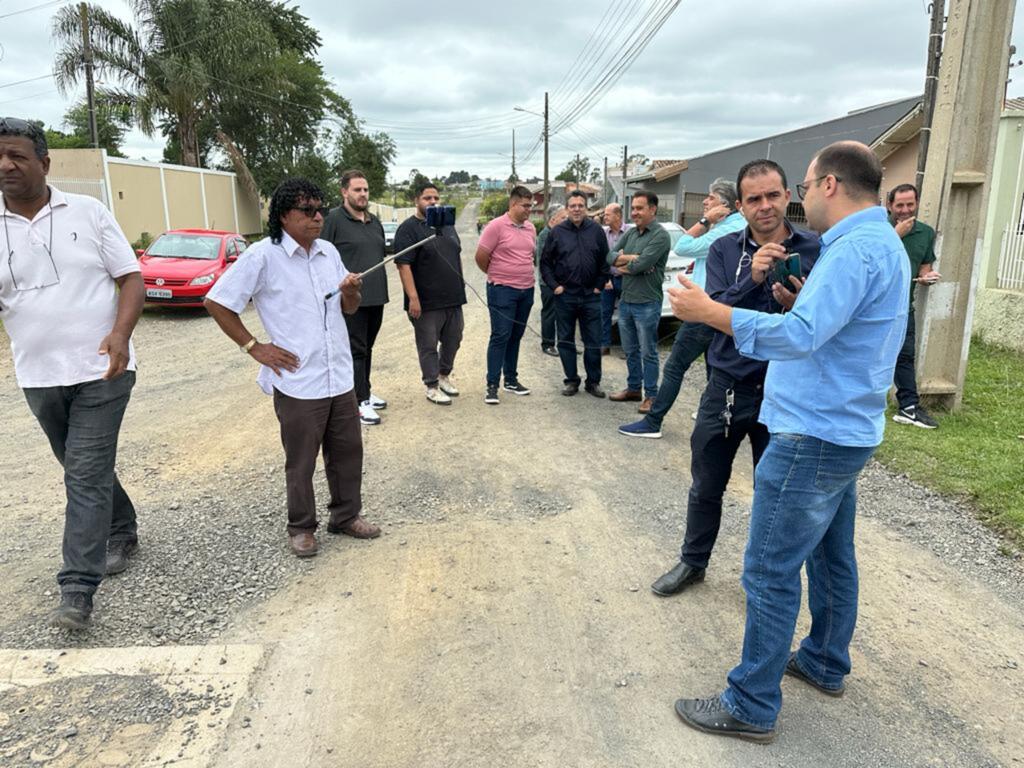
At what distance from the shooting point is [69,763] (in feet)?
7.62

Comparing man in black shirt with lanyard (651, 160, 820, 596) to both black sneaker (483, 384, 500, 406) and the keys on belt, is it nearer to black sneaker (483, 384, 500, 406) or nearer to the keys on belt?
the keys on belt

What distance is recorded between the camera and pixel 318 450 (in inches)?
149

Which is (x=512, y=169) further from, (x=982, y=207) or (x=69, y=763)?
(x=69, y=763)

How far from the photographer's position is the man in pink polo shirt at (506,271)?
270 inches

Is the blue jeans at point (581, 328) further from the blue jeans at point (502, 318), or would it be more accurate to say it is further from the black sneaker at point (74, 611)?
the black sneaker at point (74, 611)

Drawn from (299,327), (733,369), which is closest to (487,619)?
(733,369)

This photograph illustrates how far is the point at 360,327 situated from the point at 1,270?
313 cm

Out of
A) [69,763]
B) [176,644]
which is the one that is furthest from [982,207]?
[69,763]

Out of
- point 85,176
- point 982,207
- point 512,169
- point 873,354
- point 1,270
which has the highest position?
point 512,169

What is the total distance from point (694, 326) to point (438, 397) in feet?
8.42

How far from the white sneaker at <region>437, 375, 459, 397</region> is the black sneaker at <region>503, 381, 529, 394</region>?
0.52 meters

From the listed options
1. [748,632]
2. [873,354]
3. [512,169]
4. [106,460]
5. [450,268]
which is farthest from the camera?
[512,169]

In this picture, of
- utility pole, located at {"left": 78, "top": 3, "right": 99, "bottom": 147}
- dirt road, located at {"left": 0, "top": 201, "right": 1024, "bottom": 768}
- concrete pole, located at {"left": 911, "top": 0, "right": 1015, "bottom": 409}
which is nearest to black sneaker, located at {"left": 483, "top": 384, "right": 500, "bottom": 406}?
dirt road, located at {"left": 0, "top": 201, "right": 1024, "bottom": 768}

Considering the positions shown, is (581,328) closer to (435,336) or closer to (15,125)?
(435,336)
